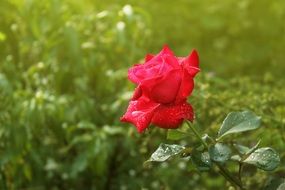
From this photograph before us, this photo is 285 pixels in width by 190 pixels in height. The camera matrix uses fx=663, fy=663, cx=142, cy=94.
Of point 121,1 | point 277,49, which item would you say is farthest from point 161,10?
point 277,49

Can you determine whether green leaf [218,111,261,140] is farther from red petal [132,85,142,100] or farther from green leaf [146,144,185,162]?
red petal [132,85,142,100]

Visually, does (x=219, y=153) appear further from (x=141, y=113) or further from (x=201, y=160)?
(x=141, y=113)

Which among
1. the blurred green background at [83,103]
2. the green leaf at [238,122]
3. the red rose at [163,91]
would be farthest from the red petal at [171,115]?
the blurred green background at [83,103]

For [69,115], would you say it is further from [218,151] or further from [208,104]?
[218,151]

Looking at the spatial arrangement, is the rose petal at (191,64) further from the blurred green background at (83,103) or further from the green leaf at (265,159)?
the blurred green background at (83,103)

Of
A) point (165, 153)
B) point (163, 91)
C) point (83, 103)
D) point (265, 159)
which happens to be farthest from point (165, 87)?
point (83, 103)
